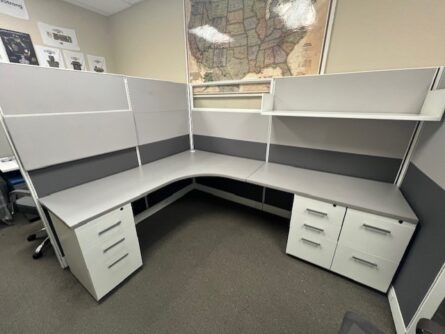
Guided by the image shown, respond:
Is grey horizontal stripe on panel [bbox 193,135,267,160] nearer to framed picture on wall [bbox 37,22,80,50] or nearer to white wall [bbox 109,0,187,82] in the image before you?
white wall [bbox 109,0,187,82]

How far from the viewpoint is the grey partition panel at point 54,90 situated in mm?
1122

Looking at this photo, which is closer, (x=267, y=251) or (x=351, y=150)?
(x=351, y=150)

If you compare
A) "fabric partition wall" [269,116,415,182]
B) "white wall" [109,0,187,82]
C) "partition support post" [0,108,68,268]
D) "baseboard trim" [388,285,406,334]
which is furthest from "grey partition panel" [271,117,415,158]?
"partition support post" [0,108,68,268]

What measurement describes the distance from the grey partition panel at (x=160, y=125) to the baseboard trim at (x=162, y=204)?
84 centimetres

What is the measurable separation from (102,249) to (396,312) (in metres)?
1.93

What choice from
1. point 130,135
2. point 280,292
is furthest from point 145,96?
point 280,292

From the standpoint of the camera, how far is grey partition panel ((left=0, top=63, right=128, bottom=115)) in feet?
3.68

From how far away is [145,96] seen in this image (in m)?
1.87

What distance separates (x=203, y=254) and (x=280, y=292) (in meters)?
0.71

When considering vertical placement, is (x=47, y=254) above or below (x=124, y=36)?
below

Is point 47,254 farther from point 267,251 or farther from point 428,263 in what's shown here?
point 428,263

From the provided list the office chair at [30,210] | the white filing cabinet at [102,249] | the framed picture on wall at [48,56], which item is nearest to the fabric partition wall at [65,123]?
the white filing cabinet at [102,249]

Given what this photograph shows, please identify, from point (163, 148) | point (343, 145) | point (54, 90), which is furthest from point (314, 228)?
point (54, 90)

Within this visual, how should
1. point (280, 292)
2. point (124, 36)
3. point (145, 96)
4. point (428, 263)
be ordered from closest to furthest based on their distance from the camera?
point (428, 263)
point (280, 292)
point (145, 96)
point (124, 36)
